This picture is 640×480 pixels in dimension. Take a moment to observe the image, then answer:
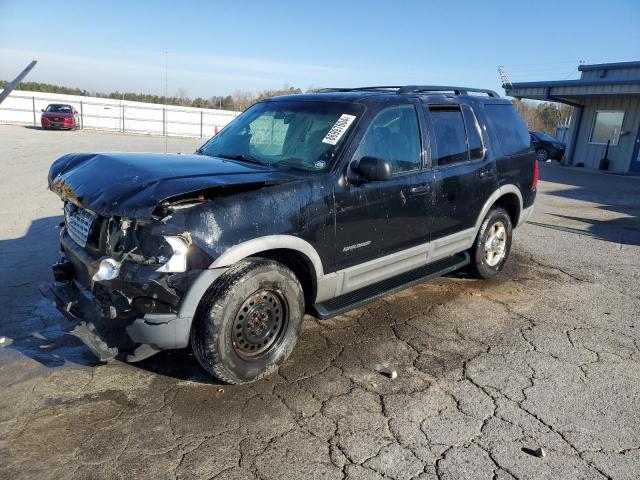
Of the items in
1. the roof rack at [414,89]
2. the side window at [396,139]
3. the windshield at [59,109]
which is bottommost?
the windshield at [59,109]

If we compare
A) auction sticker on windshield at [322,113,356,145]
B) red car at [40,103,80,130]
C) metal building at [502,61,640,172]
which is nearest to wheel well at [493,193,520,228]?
auction sticker on windshield at [322,113,356,145]

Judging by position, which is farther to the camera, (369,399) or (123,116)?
(123,116)

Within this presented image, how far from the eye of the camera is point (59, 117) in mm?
27594

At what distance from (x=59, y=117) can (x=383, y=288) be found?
28.8 m

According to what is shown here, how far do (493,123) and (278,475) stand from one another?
4.48m

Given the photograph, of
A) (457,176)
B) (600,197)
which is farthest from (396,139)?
(600,197)

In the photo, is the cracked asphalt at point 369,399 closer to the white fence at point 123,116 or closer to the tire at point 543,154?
the tire at point 543,154

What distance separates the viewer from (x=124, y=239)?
3041mm

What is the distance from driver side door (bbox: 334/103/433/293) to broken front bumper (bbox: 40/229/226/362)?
119 centimetres

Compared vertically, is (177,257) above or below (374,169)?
below

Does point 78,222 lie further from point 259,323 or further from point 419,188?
point 419,188

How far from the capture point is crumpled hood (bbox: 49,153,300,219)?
2965mm

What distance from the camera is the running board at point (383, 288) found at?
3.79 m

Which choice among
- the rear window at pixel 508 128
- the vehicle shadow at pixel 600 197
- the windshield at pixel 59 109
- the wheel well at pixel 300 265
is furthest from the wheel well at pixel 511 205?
the windshield at pixel 59 109
